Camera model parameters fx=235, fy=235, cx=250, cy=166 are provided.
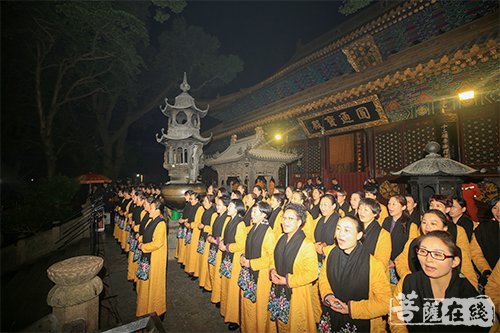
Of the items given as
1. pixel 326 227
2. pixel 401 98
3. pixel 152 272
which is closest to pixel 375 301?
pixel 326 227

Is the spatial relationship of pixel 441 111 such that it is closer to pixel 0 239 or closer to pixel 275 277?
pixel 275 277

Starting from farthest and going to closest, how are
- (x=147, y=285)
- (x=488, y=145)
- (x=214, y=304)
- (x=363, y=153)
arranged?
(x=363, y=153), (x=488, y=145), (x=214, y=304), (x=147, y=285)

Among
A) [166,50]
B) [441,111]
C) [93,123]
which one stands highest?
[166,50]

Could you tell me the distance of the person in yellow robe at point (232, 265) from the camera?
3799 mm

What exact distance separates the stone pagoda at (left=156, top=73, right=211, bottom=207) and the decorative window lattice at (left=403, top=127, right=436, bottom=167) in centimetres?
739

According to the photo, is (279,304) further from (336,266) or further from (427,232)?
(427,232)

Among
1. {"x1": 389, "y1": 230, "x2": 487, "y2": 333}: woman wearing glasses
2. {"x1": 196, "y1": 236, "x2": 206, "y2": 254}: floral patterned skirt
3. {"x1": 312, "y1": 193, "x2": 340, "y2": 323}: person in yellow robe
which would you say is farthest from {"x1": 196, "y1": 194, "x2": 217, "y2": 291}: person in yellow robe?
{"x1": 389, "y1": 230, "x2": 487, "y2": 333}: woman wearing glasses

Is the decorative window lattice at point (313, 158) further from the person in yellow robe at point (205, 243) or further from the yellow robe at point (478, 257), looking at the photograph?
the yellow robe at point (478, 257)

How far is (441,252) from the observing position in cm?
188

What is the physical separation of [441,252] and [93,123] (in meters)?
27.8

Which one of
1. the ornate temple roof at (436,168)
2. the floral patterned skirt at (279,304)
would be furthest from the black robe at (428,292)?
the ornate temple roof at (436,168)

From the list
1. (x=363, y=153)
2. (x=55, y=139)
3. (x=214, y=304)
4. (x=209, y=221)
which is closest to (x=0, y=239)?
(x=209, y=221)

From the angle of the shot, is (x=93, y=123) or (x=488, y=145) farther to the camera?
(x=93, y=123)

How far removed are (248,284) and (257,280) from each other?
0.17 metres
